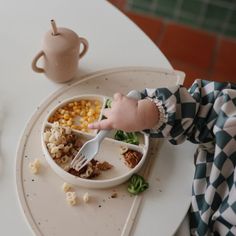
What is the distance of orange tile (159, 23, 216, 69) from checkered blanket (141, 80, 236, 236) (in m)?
1.14

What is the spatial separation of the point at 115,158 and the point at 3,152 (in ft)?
0.72

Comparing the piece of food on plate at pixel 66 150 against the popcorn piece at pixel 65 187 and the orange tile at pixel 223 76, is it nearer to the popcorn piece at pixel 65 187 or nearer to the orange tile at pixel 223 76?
the popcorn piece at pixel 65 187

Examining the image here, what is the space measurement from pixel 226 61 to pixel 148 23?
1.32ft

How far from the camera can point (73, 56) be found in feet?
3.16

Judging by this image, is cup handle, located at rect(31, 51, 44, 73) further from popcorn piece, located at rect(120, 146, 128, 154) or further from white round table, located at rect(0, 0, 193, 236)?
popcorn piece, located at rect(120, 146, 128, 154)

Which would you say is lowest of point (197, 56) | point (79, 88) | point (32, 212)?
point (197, 56)

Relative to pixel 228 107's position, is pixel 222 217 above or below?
below

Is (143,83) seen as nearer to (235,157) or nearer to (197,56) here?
(235,157)

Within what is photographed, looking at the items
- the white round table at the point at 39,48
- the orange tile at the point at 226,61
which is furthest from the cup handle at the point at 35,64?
the orange tile at the point at 226,61

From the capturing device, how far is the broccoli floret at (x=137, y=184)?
0.84m

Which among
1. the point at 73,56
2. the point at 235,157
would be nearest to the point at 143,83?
the point at 73,56

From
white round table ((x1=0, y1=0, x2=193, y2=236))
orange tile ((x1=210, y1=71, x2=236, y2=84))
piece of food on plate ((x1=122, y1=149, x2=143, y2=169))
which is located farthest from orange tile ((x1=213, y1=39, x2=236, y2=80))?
piece of food on plate ((x1=122, y1=149, x2=143, y2=169))

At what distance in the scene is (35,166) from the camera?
849mm

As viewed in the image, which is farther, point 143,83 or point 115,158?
point 143,83
